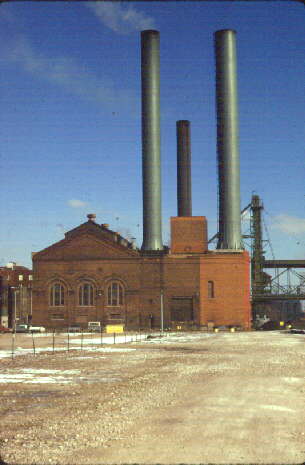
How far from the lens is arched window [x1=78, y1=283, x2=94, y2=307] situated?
2753 inches

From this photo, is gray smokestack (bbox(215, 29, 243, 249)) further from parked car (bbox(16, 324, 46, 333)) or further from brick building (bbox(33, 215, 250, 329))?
parked car (bbox(16, 324, 46, 333))

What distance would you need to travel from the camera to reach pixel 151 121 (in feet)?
226

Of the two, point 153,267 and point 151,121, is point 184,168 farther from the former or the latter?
point 153,267

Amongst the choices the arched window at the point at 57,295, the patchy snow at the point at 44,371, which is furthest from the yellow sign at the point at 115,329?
the patchy snow at the point at 44,371

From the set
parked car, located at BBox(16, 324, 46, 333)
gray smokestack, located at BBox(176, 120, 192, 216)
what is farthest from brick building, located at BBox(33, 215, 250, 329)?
gray smokestack, located at BBox(176, 120, 192, 216)

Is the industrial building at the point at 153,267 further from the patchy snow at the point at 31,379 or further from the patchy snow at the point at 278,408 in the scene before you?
the patchy snow at the point at 278,408

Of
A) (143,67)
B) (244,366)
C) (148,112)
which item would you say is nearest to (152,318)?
(148,112)

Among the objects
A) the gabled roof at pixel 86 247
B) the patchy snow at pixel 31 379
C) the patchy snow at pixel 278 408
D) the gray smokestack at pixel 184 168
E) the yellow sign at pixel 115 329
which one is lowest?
the patchy snow at pixel 278 408

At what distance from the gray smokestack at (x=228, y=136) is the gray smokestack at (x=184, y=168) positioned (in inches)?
439

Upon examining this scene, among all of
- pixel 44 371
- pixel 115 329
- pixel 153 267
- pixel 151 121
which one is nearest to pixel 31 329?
pixel 115 329

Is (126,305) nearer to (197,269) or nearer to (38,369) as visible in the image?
(197,269)

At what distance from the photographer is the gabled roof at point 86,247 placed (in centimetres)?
6962

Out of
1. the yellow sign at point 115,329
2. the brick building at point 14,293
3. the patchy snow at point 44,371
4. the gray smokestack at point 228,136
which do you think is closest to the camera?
the patchy snow at point 44,371

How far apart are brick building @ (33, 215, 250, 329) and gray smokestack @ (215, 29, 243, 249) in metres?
3.59
